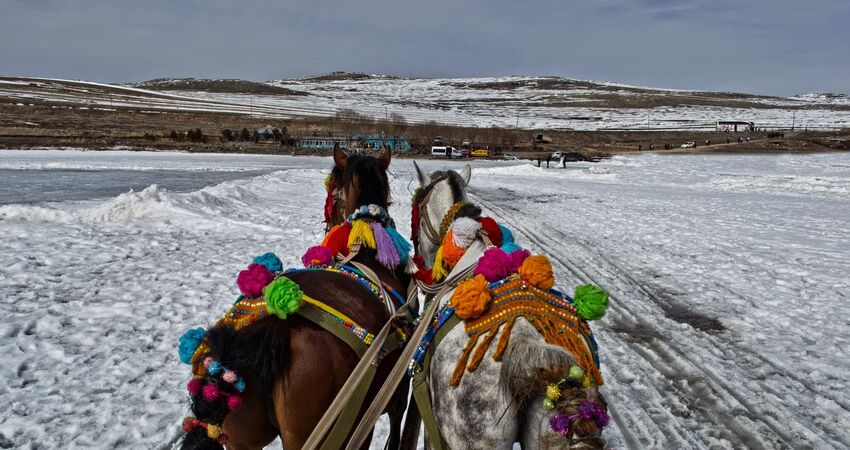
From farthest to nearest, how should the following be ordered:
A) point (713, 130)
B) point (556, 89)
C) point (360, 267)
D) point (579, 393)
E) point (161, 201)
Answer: point (556, 89), point (713, 130), point (161, 201), point (360, 267), point (579, 393)

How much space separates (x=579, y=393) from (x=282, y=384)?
4.04 ft

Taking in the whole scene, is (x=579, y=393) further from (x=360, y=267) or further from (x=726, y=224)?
(x=726, y=224)

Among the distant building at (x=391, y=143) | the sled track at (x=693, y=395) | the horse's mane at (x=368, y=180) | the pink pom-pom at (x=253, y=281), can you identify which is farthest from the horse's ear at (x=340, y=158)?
the distant building at (x=391, y=143)

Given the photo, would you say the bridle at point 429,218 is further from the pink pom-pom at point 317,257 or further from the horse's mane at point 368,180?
the pink pom-pom at point 317,257

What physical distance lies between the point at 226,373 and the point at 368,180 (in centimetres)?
188

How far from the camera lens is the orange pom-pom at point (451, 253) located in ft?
10.6

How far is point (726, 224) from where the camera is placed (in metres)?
12.8

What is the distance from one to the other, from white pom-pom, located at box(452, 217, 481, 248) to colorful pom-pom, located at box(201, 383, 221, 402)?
1664mm

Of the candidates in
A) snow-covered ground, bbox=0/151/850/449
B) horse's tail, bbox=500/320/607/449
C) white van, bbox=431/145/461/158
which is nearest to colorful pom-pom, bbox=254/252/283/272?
horse's tail, bbox=500/320/607/449

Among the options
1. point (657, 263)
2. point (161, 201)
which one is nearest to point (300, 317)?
point (657, 263)

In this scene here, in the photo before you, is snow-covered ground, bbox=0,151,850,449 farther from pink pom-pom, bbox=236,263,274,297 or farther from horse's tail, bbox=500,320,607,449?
horse's tail, bbox=500,320,607,449

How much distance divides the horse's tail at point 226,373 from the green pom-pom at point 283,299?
0.26 feet

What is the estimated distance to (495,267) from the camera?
2508 millimetres

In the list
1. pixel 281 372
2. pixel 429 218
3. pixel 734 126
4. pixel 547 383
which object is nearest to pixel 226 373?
pixel 281 372
